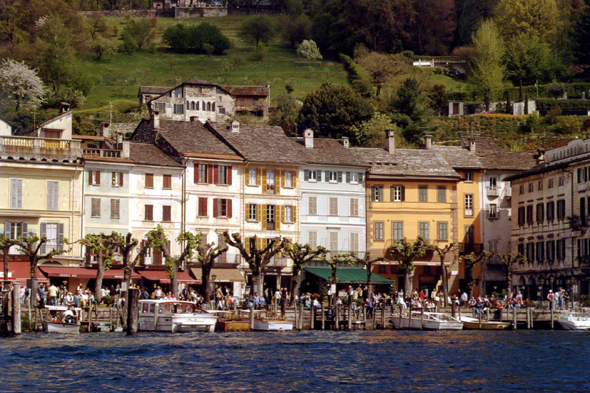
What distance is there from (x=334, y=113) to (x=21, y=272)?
49.9m

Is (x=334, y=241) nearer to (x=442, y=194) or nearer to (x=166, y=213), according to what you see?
(x=442, y=194)

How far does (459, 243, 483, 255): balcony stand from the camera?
9469cm

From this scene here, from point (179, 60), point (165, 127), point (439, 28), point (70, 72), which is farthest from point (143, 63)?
point (165, 127)

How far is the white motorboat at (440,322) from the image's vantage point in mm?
73125

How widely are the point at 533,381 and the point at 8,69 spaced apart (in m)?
106

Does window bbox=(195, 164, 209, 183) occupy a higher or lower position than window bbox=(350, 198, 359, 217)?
higher

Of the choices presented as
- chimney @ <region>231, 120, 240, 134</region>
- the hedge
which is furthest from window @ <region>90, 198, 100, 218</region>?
the hedge

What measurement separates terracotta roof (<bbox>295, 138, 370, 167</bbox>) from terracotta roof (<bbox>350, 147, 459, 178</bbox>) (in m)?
1.13

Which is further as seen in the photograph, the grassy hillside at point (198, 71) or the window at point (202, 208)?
the grassy hillside at point (198, 71)

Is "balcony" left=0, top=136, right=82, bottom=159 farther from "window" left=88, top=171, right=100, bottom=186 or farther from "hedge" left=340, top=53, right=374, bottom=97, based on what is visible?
"hedge" left=340, top=53, right=374, bottom=97

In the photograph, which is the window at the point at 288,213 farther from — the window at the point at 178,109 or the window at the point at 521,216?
the window at the point at 178,109

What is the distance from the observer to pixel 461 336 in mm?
69312

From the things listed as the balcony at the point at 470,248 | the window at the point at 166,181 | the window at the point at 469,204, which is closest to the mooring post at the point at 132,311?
the window at the point at 166,181

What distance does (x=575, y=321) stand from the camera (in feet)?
248
